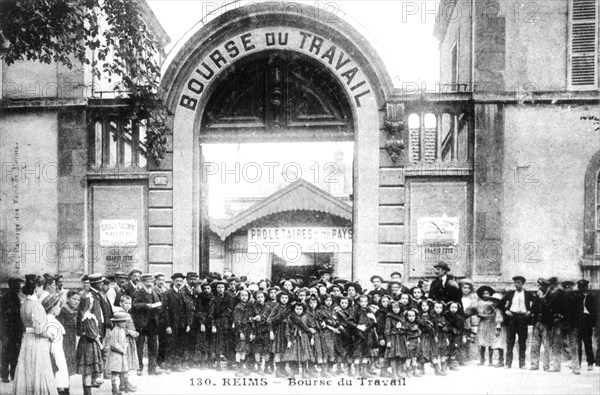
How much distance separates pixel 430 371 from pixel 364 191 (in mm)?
3440

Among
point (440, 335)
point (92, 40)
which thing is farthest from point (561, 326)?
point (92, 40)

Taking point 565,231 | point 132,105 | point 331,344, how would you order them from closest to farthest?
point 331,344 < point 565,231 < point 132,105

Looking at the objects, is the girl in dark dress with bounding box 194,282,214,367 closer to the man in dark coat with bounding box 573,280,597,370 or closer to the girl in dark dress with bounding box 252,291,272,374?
the girl in dark dress with bounding box 252,291,272,374

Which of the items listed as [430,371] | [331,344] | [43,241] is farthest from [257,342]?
[43,241]

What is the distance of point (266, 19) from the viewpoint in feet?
40.1

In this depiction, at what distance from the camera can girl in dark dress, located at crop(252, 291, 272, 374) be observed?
1062cm

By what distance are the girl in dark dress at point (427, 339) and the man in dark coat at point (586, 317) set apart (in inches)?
93.5

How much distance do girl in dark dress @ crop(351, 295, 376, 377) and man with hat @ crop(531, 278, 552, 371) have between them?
276cm

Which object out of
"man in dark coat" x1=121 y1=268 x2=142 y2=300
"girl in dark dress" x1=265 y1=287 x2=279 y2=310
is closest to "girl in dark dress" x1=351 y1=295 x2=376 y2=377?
"girl in dark dress" x1=265 y1=287 x2=279 y2=310

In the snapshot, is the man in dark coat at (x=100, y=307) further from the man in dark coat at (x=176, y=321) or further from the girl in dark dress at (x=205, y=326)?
the girl in dark dress at (x=205, y=326)

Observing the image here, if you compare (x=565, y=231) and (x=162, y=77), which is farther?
(x=162, y=77)

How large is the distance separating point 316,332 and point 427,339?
181 cm

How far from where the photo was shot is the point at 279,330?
10.5 meters

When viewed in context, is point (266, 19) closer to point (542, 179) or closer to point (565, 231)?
point (542, 179)
